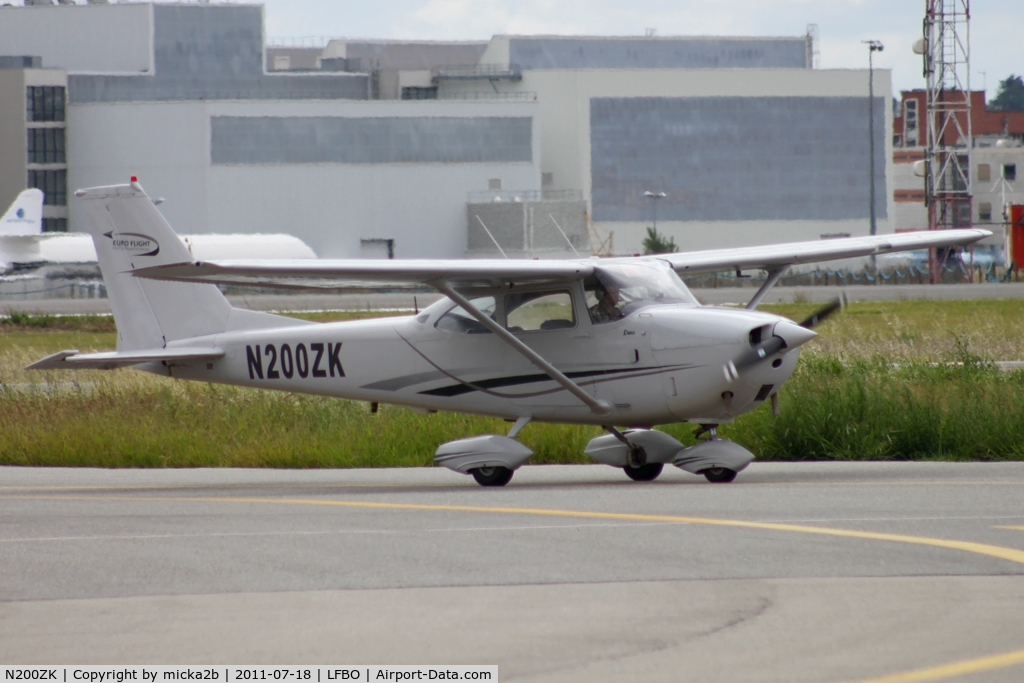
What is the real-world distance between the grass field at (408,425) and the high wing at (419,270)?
1.99 m

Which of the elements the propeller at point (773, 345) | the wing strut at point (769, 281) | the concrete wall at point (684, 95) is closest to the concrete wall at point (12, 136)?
the concrete wall at point (684, 95)

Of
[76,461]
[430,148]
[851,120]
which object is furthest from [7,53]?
[76,461]

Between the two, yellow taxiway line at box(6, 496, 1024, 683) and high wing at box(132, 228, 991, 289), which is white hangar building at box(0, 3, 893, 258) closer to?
high wing at box(132, 228, 991, 289)

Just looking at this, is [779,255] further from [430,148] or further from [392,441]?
[430,148]

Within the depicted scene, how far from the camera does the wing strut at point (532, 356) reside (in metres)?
12.5

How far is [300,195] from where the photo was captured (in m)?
92.8

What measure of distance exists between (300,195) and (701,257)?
264 ft

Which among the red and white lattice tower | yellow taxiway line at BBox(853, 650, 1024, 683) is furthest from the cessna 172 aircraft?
the red and white lattice tower

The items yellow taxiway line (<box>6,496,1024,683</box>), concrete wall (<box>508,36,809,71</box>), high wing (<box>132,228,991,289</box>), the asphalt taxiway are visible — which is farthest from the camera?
concrete wall (<box>508,36,809,71</box>)

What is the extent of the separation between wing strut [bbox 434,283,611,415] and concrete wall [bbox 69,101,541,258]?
8013 centimetres

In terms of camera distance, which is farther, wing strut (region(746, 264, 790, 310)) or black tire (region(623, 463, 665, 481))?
wing strut (region(746, 264, 790, 310))

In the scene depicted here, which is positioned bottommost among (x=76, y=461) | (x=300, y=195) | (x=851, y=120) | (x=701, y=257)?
(x=76, y=461)

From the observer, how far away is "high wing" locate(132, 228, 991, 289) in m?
11.8

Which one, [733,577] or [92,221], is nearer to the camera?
[733,577]
